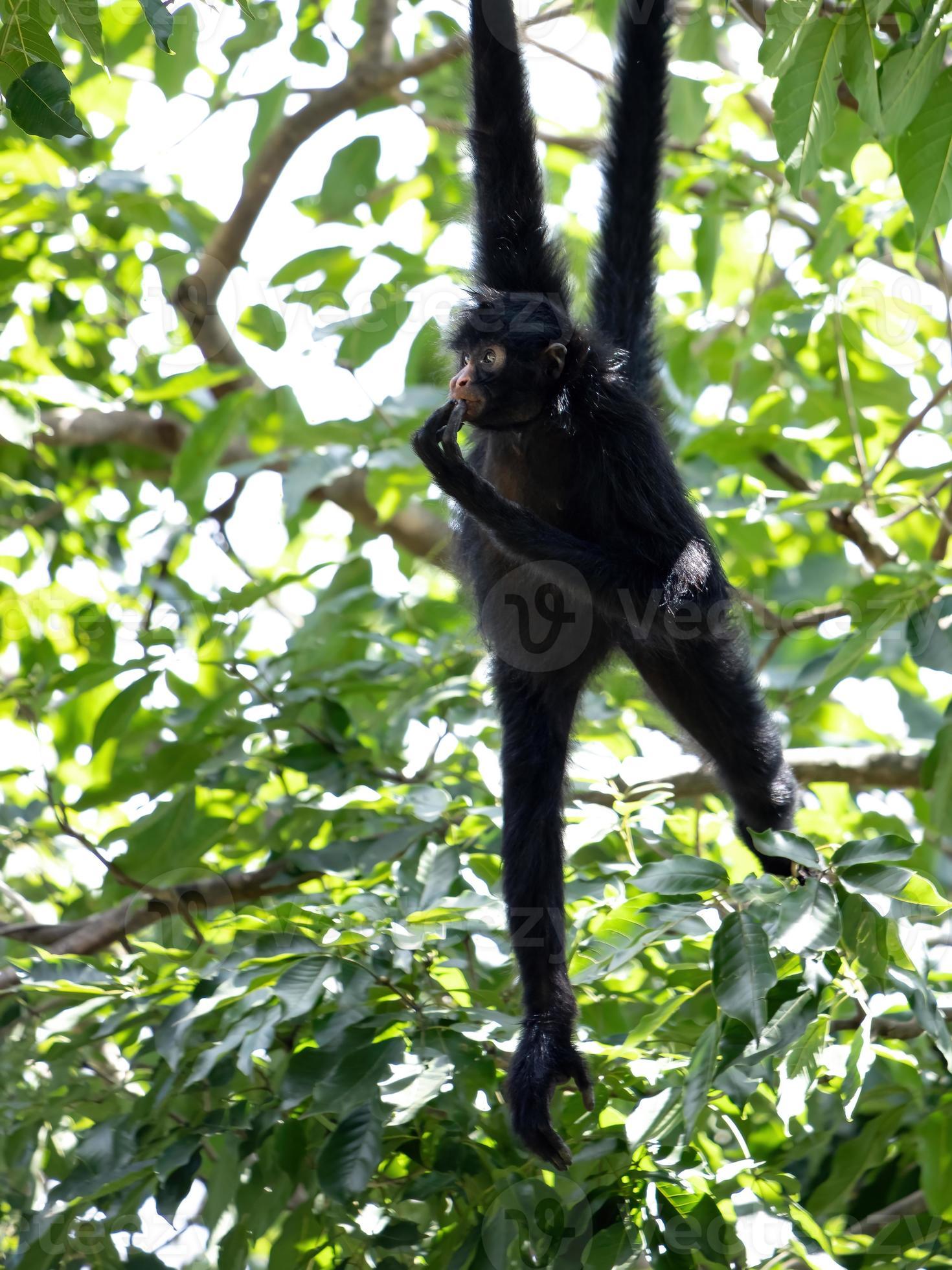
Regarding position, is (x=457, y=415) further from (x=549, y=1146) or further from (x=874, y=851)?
(x=549, y=1146)

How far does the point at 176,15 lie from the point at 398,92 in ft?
5.88

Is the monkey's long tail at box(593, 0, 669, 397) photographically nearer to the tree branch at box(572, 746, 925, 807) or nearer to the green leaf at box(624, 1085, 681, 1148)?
the tree branch at box(572, 746, 925, 807)

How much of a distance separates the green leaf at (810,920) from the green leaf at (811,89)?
171cm

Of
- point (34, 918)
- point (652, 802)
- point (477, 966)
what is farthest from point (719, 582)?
point (34, 918)

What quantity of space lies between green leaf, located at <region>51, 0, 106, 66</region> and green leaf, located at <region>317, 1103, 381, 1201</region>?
240cm

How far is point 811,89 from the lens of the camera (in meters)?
2.94

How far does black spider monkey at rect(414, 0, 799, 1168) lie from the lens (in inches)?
128

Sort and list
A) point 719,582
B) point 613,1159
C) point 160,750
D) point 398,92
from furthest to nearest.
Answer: point 398,92, point 160,750, point 719,582, point 613,1159

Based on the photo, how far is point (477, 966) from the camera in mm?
3783

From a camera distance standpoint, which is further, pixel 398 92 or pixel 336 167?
pixel 398 92

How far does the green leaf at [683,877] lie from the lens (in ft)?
8.62

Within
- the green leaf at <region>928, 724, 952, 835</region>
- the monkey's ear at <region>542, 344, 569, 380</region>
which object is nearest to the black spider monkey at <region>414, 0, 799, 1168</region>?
the monkey's ear at <region>542, 344, 569, 380</region>

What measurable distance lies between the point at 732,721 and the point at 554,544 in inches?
37.7

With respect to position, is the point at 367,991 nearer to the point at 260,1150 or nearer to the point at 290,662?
the point at 260,1150
